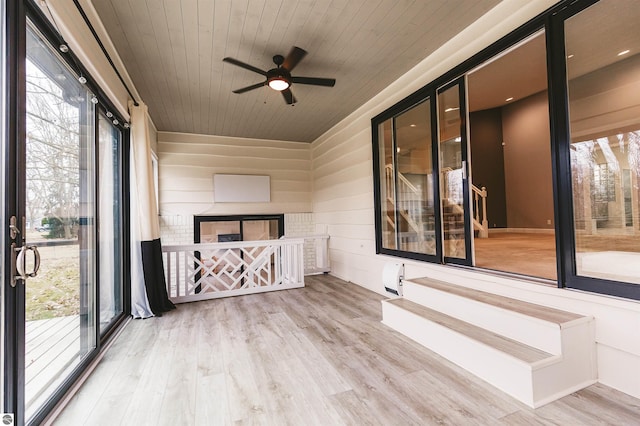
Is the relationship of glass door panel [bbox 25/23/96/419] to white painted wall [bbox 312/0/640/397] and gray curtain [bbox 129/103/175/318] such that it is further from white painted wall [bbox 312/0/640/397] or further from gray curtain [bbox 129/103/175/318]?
white painted wall [bbox 312/0/640/397]

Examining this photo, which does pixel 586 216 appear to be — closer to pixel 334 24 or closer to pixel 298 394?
pixel 298 394

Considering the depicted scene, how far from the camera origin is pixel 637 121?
6.37 ft

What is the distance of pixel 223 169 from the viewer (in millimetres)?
6016

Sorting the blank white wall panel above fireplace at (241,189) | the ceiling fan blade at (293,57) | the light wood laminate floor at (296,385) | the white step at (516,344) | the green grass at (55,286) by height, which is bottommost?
the light wood laminate floor at (296,385)

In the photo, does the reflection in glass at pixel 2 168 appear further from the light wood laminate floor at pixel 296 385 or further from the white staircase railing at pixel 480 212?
the white staircase railing at pixel 480 212

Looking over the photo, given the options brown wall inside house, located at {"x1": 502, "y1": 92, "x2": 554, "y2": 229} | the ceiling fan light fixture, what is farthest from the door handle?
brown wall inside house, located at {"x1": 502, "y1": 92, "x2": 554, "y2": 229}

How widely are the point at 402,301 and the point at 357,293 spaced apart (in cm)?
129

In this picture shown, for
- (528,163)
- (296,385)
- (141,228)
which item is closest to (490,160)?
(528,163)

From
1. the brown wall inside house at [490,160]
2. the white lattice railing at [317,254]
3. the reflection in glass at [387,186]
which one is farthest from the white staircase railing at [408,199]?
the brown wall inside house at [490,160]

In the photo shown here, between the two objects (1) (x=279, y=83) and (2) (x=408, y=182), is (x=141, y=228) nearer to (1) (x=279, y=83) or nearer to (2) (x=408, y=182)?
(1) (x=279, y=83)

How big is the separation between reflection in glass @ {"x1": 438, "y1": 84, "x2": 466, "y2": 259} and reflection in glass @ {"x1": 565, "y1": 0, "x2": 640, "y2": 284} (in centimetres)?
96

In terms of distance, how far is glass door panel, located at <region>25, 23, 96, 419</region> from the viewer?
158 centimetres

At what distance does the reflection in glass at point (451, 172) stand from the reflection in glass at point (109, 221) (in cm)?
338

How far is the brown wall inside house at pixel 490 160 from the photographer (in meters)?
7.27
